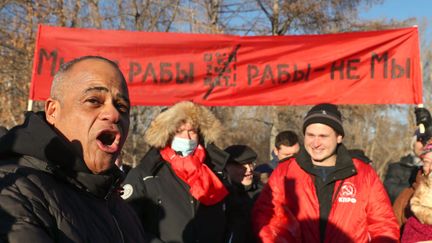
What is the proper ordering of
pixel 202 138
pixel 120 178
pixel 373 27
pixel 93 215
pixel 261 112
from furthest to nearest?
pixel 261 112 → pixel 373 27 → pixel 202 138 → pixel 120 178 → pixel 93 215

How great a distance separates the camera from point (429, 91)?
112 ft

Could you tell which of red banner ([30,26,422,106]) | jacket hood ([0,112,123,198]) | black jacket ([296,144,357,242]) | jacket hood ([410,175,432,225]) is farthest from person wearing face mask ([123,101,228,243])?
jacket hood ([0,112,123,198])

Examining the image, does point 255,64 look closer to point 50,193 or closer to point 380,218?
point 380,218

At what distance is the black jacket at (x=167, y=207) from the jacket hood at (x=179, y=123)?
0.13 meters

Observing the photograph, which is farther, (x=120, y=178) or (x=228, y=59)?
(x=228, y=59)

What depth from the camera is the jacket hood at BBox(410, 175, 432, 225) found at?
392 cm

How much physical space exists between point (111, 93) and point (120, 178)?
323mm

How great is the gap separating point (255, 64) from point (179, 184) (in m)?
2.45

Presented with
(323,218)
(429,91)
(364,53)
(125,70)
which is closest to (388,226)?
(323,218)

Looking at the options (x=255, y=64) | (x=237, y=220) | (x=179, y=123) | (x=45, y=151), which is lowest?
(x=237, y=220)

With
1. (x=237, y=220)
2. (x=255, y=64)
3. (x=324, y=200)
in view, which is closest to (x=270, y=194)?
(x=324, y=200)

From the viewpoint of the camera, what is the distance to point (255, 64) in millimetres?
6246

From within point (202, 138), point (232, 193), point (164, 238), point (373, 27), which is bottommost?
point (164, 238)

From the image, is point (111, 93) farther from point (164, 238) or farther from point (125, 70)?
point (125, 70)
